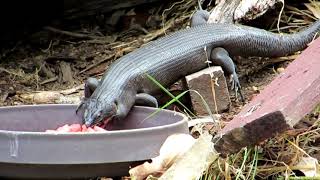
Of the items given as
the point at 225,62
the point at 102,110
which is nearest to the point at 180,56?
the point at 225,62

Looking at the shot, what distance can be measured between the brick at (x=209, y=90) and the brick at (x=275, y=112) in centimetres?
109

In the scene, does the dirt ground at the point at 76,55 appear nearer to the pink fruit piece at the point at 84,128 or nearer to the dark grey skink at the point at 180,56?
the dark grey skink at the point at 180,56

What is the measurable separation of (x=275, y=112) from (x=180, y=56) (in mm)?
1941

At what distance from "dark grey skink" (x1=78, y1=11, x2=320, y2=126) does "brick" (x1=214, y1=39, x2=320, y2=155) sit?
123 cm

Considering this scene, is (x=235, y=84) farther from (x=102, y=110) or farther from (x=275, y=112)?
(x=275, y=112)

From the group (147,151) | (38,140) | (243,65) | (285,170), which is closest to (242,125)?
(285,170)

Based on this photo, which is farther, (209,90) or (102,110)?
(209,90)

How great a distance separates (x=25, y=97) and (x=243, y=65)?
1309 millimetres

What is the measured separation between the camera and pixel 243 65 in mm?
4207

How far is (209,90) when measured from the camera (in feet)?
11.5

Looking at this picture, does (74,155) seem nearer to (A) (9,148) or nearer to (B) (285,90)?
(A) (9,148)

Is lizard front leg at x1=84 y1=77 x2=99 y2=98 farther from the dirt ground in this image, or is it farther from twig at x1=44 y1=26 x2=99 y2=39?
twig at x1=44 y1=26 x2=99 y2=39

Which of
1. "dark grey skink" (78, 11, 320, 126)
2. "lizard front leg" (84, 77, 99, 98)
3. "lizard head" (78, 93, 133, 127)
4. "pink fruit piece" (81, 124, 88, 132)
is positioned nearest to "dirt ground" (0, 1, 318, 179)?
"dark grey skink" (78, 11, 320, 126)

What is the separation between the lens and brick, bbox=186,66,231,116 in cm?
351
